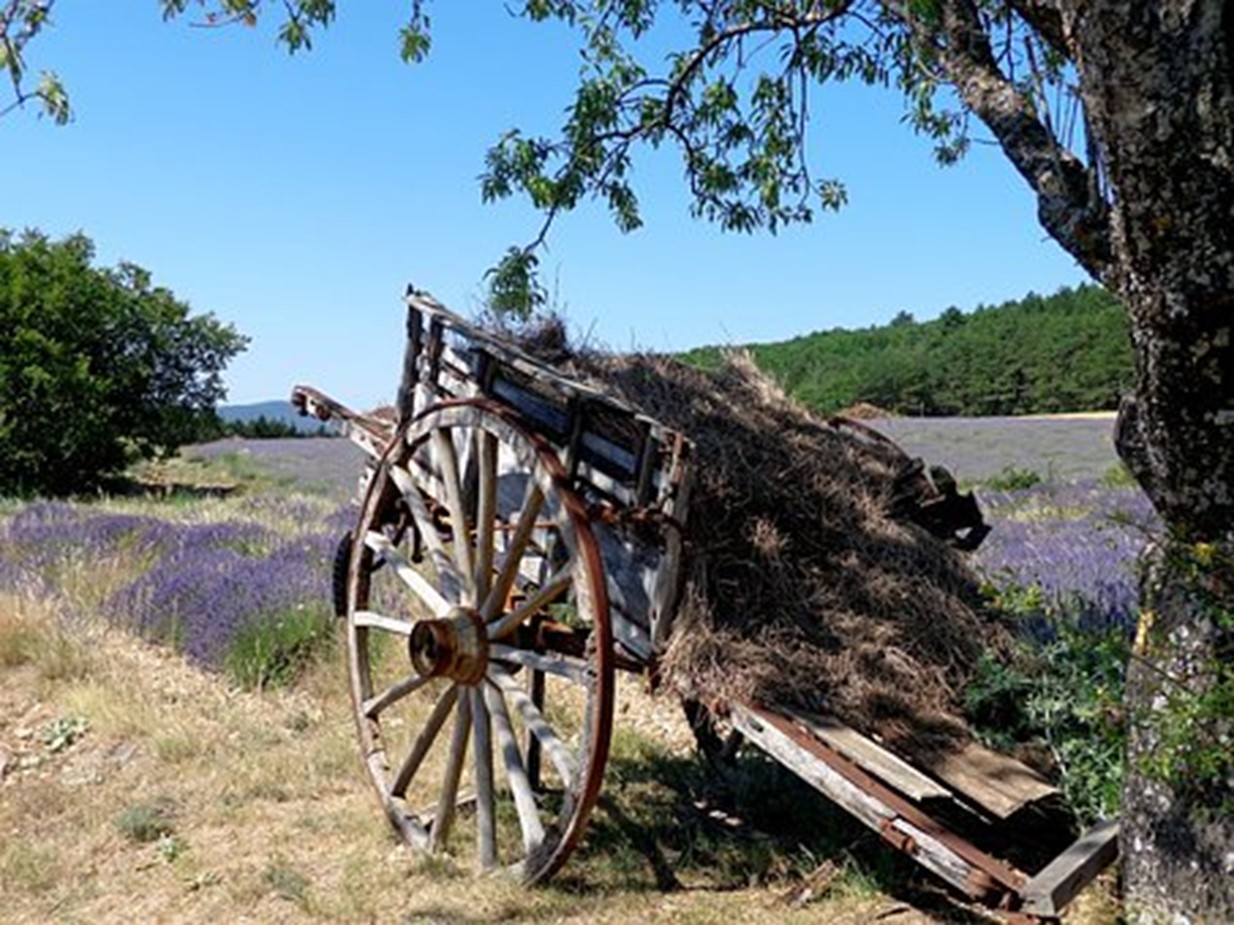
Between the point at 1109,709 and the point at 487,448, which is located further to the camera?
the point at 487,448

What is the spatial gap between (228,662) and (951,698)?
190 inches

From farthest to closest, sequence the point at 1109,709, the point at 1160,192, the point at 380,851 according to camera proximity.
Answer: the point at 380,851, the point at 1109,709, the point at 1160,192

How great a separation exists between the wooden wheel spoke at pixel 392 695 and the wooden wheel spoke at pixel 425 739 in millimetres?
109

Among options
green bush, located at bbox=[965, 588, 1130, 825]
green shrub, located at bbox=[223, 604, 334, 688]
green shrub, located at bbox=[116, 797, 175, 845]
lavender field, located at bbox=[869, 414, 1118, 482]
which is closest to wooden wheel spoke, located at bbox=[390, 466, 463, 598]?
green shrub, located at bbox=[116, 797, 175, 845]

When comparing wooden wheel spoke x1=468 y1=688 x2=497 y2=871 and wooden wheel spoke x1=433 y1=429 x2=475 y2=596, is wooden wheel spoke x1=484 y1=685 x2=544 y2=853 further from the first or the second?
wooden wheel spoke x1=433 y1=429 x2=475 y2=596

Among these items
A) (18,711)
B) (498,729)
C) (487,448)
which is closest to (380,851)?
(498,729)

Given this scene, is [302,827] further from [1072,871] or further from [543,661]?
[1072,871]

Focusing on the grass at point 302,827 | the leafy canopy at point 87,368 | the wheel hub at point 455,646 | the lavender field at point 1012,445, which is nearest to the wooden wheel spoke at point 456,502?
the wheel hub at point 455,646

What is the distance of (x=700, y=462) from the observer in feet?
12.6

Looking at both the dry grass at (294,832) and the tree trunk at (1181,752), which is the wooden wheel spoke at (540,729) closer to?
the dry grass at (294,832)

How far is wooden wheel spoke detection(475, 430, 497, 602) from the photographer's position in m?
3.99

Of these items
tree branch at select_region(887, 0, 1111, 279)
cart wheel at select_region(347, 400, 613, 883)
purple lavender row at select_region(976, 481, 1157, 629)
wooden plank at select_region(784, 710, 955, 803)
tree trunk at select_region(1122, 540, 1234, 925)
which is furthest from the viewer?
purple lavender row at select_region(976, 481, 1157, 629)

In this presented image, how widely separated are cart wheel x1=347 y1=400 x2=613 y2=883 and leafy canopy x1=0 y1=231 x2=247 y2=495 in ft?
45.6

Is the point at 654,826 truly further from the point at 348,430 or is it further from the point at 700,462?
the point at 348,430
